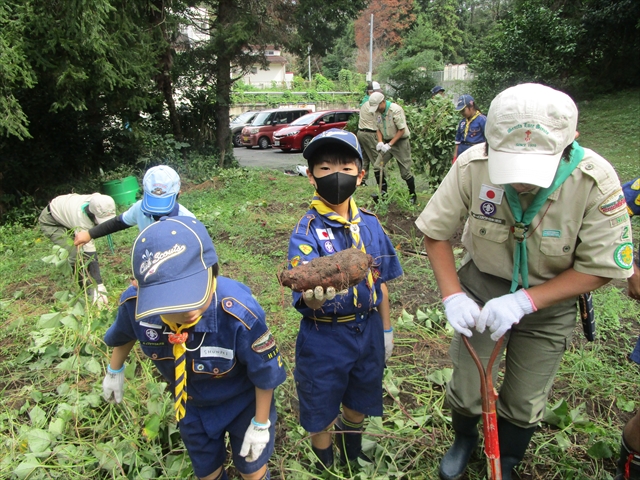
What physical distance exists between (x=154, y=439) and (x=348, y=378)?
114 centimetres

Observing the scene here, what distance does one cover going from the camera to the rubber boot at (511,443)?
184 centimetres

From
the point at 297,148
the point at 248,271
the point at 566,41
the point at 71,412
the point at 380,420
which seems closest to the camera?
the point at 380,420

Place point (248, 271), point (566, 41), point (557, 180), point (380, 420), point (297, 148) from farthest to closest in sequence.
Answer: point (297, 148)
point (566, 41)
point (248, 271)
point (380, 420)
point (557, 180)

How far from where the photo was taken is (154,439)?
229 cm

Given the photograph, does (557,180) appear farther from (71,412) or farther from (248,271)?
(248,271)

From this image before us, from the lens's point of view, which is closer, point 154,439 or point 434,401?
point 154,439

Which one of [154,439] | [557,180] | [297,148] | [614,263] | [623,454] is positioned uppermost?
[557,180]

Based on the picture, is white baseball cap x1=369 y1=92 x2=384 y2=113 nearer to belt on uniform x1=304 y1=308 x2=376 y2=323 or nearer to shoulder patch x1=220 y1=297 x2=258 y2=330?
belt on uniform x1=304 y1=308 x2=376 y2=323

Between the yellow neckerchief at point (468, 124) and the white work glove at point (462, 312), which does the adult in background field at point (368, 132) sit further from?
the white work glove at point (462, 312)

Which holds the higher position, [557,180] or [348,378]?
[557,180]

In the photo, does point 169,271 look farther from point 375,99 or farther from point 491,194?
point 375,99

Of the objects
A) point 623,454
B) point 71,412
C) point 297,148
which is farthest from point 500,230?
point 297,148

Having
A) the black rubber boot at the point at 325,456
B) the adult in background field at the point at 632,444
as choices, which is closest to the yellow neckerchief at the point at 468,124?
the adult in background field at the point at 632,444

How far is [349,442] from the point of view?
2113 mm
